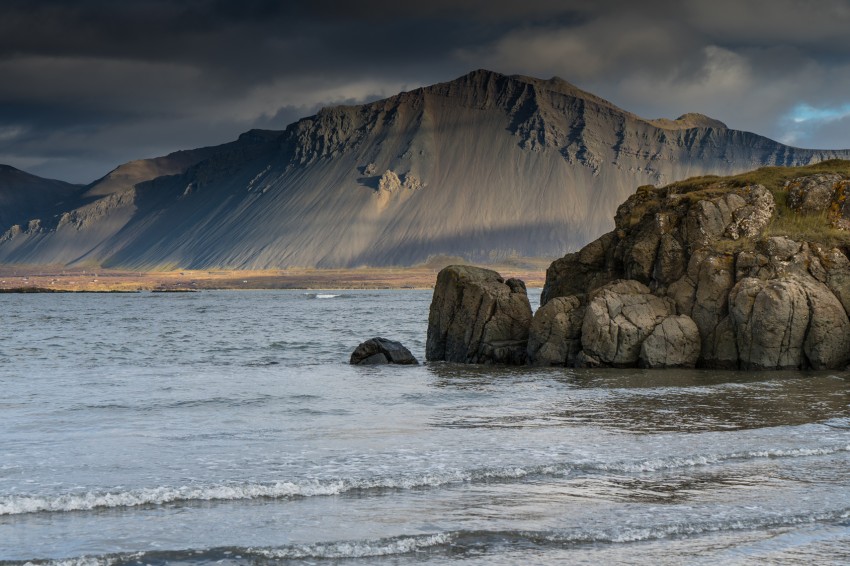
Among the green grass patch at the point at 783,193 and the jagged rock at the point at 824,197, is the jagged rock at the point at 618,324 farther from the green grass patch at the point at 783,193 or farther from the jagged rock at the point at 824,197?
the jagged rock at the point at 824,197

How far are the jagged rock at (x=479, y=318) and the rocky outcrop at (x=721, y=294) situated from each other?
2.62m

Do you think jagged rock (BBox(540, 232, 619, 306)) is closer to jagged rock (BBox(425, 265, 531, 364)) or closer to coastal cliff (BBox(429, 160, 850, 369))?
coastal cliff (BBox(429, 160, 850, 369))

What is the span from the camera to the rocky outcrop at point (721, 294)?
38969 mm

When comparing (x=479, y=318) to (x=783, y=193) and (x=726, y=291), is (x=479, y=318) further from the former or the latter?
(x=783, y=193)

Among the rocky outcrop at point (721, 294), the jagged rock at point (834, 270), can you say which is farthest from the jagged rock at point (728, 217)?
the jagged rock at point (834, 270)

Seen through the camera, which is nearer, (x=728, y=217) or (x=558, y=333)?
(x=558, y=333)

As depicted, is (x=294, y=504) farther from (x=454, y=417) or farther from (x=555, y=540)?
(x=454, y=417)

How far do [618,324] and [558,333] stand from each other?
3.30m

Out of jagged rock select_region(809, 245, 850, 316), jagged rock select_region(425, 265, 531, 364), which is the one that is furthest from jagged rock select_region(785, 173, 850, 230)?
jagged rock select_region(425, 265, 531, 364)

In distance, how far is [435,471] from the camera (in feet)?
62.1

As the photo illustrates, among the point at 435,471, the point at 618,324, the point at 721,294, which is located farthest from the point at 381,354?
the point at 435,471

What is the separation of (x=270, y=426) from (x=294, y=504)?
31.0 feet

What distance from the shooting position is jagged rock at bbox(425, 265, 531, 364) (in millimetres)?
45750

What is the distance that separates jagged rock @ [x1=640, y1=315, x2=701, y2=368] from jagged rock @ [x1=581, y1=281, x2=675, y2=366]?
16.8 inches
